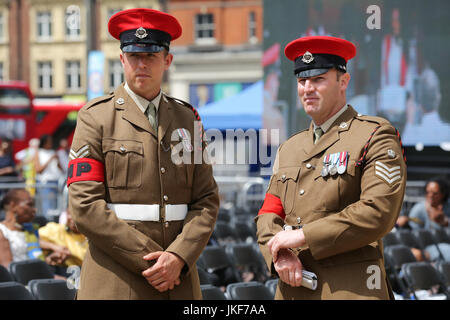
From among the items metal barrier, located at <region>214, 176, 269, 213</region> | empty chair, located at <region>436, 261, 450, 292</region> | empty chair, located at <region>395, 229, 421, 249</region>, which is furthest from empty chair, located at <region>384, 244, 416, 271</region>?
metal barrier, located at <region>214, 176, 269, 213</region>

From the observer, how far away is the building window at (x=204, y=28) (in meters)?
31.5

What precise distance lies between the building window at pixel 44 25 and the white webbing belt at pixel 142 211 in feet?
109

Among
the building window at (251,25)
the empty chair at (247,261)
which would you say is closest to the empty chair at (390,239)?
the empty chair at (247,261)

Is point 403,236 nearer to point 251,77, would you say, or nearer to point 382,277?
point 382,277

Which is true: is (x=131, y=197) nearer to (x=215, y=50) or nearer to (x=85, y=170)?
(x=85, y=170)

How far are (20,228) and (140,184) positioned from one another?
3.50 m

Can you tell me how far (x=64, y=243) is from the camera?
5.85 meters

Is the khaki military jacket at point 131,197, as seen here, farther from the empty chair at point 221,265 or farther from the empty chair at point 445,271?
the empty chair at point 445,271

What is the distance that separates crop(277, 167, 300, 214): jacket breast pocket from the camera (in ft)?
9.16

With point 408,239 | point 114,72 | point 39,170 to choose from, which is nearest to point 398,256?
point 408,239

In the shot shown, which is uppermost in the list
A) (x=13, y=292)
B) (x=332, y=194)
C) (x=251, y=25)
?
(x=251, y=25)

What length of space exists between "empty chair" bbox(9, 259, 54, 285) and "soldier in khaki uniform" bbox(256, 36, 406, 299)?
2.64 metres

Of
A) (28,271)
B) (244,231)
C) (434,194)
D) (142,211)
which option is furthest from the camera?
(244,231)

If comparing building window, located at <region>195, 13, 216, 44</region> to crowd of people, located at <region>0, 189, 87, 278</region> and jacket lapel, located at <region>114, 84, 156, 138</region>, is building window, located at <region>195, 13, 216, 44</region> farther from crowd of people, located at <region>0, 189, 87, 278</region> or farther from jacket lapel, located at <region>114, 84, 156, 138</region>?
jacket lapel, located at <region>114, 84, 156, 138</region>
